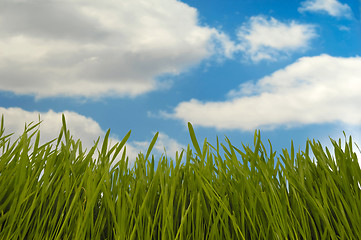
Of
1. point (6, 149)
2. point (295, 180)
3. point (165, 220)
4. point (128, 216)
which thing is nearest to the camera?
point (165, 220)

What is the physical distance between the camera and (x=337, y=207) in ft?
5.06

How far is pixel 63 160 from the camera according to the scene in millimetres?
1752

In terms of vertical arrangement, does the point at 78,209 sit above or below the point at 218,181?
below

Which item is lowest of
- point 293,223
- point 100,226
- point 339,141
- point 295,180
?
point 100,226

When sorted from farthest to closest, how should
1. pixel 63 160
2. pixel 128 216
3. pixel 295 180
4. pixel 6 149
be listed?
pixel 6 149
pixel 63 160
pixel 295 180
pixel 128 216

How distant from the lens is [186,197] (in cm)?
162

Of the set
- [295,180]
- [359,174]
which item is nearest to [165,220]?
[295,180]

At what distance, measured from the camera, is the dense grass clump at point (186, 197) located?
1434mm

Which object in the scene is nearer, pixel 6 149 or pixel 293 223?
pixel 293 223

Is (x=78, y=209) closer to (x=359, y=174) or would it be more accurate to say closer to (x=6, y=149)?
(x=6, y=149)

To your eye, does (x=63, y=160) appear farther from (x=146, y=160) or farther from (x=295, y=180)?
(x=295, y=180)

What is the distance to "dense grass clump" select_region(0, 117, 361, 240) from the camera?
4.70 ft

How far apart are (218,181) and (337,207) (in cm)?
54

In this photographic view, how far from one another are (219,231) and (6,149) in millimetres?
1213
